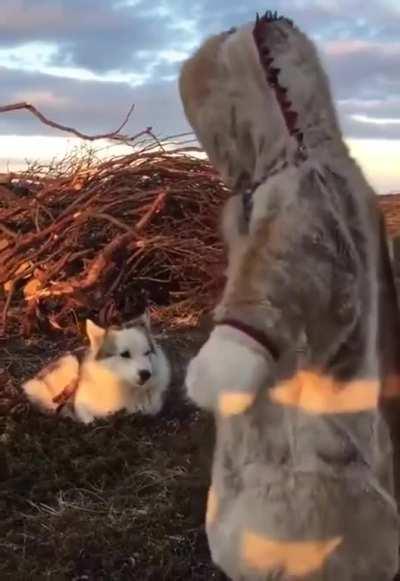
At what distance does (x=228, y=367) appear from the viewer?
8.81 ft

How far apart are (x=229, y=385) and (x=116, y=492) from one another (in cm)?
299

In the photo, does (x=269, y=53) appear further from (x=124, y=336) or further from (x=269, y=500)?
(x=124, y=336)

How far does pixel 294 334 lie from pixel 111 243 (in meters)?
6.69

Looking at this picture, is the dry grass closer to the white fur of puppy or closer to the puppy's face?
the puppy's face

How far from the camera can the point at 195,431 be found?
6.79 m

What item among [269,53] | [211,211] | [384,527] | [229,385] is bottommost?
[211,211]

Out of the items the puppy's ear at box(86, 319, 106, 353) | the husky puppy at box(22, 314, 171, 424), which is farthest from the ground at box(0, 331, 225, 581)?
the puppy's ear at box(86, 319, 106, 353)

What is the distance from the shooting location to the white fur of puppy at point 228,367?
268 centimetres

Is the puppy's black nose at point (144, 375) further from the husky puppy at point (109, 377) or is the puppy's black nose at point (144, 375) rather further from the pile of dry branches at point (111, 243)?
the pile of dry branches at point (111, 243)

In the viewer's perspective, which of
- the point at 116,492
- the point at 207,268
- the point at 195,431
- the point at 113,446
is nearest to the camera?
the point at 116,492

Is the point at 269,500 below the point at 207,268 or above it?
above

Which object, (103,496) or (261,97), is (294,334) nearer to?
→ (261,97)

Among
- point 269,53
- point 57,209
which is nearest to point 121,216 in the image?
point 57,209

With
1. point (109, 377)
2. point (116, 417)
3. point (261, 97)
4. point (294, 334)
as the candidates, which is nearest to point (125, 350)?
point (109, 377)
